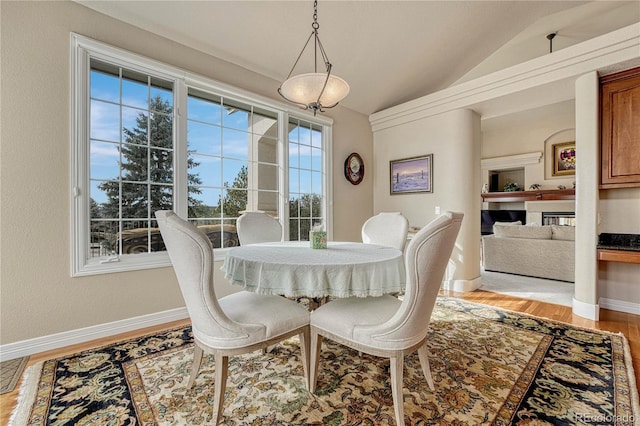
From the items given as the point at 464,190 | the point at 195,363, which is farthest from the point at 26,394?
the point at 464,190

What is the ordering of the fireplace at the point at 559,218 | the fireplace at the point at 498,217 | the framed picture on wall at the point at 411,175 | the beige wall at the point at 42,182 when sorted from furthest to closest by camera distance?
the fireplace at the point at 498,217 → the fireplace at the point at 559,218 → the framed picture on wall at the point at 411,175 → the beige wall at the point at 42,182

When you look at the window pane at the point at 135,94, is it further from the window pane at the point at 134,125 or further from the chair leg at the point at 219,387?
the chair leg at the point at 219,387

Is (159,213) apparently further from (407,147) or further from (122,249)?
(407,147)

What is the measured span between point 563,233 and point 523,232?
0.47 metres

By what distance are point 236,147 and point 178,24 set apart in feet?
4.03

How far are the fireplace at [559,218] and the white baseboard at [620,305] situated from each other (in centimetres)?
525

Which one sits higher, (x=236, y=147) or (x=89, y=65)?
(x=89, y=65)

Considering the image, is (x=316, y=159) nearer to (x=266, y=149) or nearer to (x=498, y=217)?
(x=266, y=149)

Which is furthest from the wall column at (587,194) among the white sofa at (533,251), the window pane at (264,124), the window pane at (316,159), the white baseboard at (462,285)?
the window pane at (264,124)

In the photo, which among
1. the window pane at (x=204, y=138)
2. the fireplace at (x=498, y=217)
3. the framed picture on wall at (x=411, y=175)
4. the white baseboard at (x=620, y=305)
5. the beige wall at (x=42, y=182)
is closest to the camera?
the beige wall at (x=42, y=182)

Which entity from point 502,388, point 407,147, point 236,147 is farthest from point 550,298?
point 236,147

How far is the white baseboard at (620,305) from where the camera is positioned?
2.82 meters

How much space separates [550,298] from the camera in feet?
10.8

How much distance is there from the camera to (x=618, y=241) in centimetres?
285
